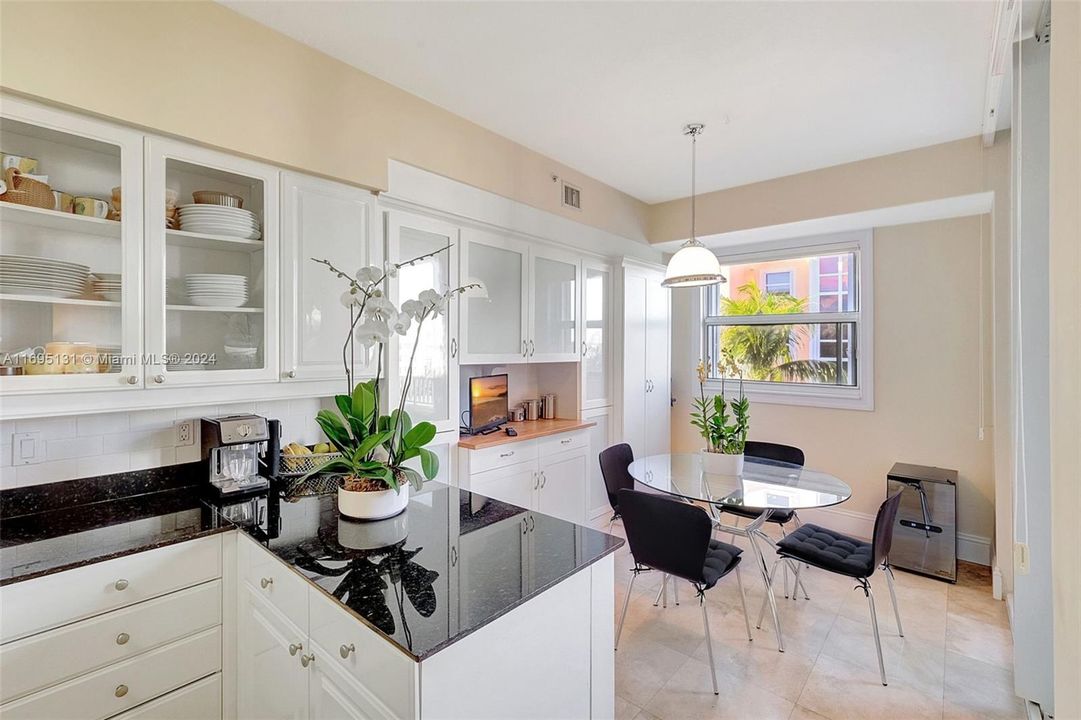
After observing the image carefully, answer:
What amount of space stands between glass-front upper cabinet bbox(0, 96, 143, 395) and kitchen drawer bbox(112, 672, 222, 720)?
103cm

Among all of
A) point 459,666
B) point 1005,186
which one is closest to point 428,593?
point 459,666

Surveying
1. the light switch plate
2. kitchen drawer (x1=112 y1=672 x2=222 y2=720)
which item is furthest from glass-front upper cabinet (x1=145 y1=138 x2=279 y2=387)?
kitchen drawer (x1=112 y1=672 x2=222 y2=720)

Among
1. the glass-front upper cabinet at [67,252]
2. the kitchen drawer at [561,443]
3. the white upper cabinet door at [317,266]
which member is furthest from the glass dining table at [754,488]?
the glass-front upper cabinet at [67,252]

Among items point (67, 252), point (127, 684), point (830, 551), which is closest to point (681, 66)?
point (830, 551)

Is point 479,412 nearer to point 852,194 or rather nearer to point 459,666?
point 459,666

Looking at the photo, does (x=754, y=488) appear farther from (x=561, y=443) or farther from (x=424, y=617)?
(x=424, y=617)

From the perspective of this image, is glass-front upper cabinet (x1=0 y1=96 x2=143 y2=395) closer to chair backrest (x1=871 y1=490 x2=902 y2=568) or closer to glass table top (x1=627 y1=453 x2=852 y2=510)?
glass table top (x1=627 y1=453 x2=852 y2=510)

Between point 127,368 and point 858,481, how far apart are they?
4.57m

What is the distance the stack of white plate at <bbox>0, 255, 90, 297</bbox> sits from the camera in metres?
1.50

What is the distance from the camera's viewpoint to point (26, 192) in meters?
1.55

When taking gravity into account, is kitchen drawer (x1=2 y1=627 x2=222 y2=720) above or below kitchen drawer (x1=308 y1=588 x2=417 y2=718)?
below

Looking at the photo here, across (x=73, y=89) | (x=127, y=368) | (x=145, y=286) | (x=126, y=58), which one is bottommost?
(x=127, y=368)

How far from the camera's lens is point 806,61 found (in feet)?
7.41

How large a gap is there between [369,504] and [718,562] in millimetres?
1648
